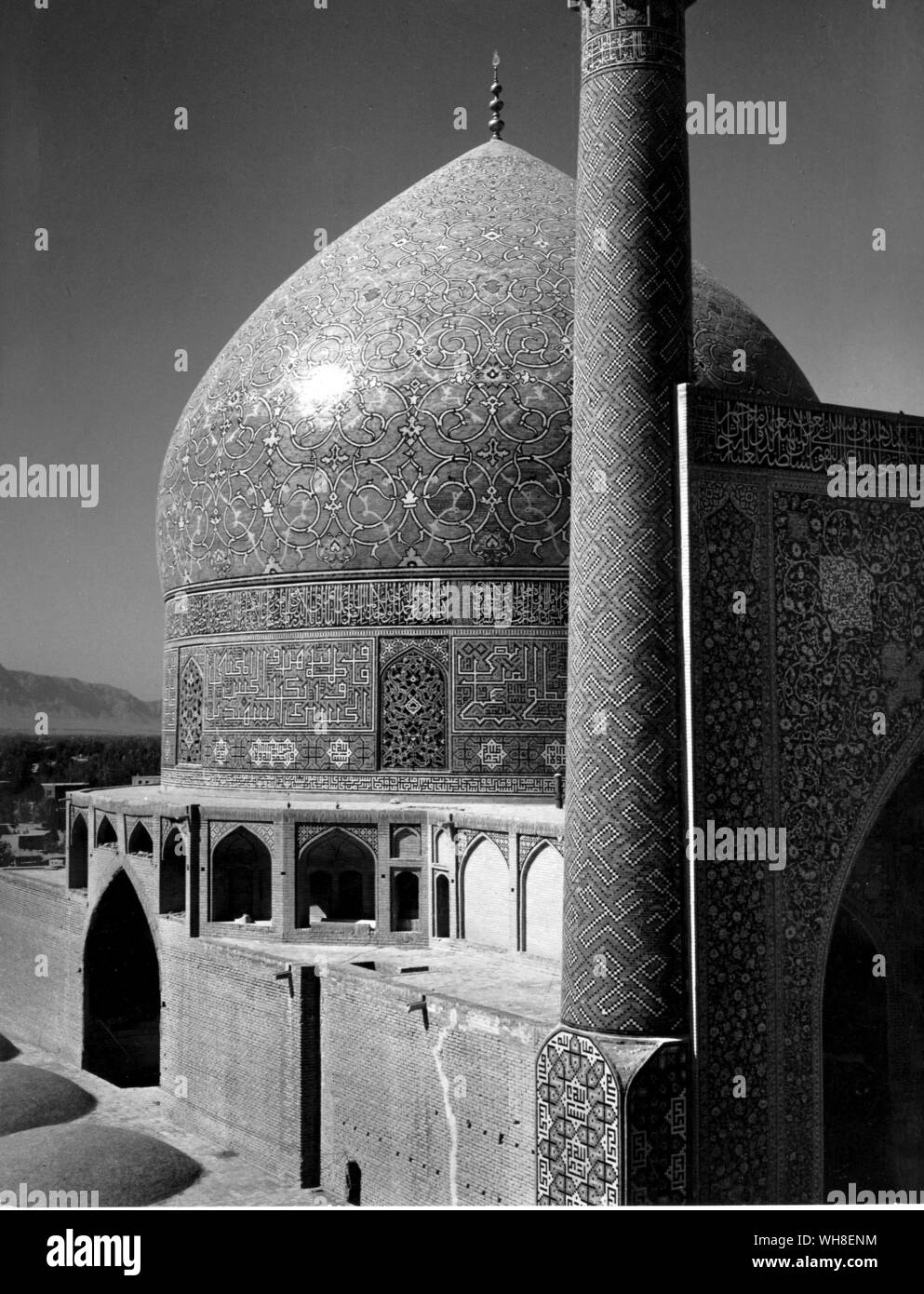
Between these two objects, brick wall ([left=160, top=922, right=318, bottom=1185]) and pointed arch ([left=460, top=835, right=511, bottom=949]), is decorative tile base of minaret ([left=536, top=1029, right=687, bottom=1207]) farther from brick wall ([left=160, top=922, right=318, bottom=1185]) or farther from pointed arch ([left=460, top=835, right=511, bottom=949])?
Result: pointed arch ([left=460, top=835, right=511, bottom=949])

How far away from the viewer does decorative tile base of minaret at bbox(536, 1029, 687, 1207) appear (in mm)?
5590

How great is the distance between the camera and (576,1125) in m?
5.80

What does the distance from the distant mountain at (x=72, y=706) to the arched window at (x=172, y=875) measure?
23323 mm

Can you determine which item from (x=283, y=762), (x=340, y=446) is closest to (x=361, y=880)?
(x=283, y=762)

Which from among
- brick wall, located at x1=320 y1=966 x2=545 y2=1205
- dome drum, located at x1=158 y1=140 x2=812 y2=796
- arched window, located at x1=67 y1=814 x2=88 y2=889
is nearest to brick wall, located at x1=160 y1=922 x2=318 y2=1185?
brick wall, located at x1=320 y1=966 x2=545 y2=1205

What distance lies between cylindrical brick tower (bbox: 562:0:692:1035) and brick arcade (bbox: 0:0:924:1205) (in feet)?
0.05

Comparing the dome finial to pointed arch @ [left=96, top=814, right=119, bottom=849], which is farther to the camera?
the dome finial

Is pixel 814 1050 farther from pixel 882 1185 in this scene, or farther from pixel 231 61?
pixel 231 61

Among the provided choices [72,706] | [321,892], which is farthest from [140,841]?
[72,706]

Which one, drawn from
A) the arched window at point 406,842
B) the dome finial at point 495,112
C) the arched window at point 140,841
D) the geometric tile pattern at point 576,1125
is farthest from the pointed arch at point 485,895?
the dome finial at point 495,112

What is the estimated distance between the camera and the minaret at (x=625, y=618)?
574 centimetres

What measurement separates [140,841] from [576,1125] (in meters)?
6.50

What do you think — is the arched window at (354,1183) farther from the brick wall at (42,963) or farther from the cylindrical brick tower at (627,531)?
the brick wall at (42,963)

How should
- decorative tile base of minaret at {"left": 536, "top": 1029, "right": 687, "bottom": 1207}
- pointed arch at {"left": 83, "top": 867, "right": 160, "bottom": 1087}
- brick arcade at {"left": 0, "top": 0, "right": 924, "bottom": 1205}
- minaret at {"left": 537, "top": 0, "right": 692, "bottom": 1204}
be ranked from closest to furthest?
decorative tile base of minaret at {"left": 536, "top": 1029, "right": 687, "bottom": 1207}, minaret at {"left": 537, "top": 0, "right": 692, "bottom": 1204}, brick arcade at {"left": 0, "top": 0, "right": 924, "bottom": 1205}, pointed arch at {"left": 83, "top": 867, "right": 160, "bottom": 1087}
